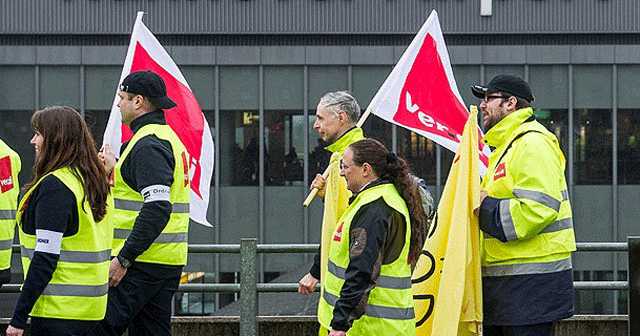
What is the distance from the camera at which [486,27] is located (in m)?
30.7

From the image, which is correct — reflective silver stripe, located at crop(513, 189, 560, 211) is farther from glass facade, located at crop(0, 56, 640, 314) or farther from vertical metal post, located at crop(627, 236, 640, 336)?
glass facade, located at crop(0, 56, 640, 314)

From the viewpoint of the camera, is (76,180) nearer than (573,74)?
Yes

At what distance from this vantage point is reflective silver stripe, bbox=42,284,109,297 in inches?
215

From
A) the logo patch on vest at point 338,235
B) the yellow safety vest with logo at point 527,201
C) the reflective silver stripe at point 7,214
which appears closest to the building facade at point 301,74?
the reflective silver stripe at point 7,214

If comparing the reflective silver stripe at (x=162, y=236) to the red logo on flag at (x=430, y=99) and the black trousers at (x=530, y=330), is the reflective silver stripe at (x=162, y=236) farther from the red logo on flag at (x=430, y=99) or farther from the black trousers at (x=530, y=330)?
the red logo on flag at (x=430, y=99)

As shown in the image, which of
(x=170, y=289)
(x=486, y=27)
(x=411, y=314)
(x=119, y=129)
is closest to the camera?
(x=411, y=314)

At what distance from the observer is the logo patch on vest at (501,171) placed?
6098mm

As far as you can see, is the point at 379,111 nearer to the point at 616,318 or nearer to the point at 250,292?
the point at 250,292

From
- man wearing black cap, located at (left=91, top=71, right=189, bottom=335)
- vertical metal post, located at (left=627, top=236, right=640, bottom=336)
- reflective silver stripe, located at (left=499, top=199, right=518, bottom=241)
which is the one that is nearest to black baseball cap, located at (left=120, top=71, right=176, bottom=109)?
man wearing black cap, located at (left=91, top=71, right=189, bottom=335)

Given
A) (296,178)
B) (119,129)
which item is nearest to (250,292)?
(119,129)

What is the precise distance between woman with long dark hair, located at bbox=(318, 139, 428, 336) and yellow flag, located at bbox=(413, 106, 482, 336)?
1.11 feet

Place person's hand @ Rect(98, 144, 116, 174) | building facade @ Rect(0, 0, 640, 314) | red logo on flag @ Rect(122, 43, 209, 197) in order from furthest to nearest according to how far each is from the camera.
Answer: building facade @ Rect(0, 0, 640, 314) → red logo on flag @ Rect(122, 43, 209, 197) → person's hand @ Rect(98, 144, 116, 174)

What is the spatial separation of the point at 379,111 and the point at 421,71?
0.70 m

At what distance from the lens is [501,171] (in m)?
6.14
